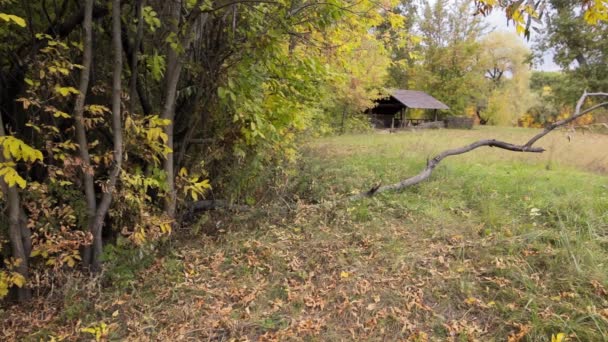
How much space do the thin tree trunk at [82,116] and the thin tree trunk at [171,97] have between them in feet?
2.07

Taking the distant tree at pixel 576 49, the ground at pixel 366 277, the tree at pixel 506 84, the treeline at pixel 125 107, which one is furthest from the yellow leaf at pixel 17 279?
the tree at pixel 506 84

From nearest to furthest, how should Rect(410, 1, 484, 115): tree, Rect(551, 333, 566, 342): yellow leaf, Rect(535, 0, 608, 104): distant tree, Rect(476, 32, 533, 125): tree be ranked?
Rect(551, 333, 566, 342): yellow leaf
Rect(535, 0, 608, 104): distant tree
Rect(410, 1, 484, 115): tree
Rect(476, 32, 533, 125): tree

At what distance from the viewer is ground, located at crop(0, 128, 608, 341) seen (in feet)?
8.76

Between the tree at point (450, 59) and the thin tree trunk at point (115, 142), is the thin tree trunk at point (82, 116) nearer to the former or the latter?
the thin tree trunk at point (115, 142)

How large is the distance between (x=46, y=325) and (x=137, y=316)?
2.24ft

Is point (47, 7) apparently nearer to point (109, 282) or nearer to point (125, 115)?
point (125, 115)

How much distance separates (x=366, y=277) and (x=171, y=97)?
8.16 feet

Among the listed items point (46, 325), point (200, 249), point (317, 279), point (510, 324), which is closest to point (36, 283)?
point (46, 325)

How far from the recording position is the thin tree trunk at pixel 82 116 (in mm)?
2654

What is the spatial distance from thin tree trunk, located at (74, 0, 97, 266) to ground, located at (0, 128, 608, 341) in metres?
0.52

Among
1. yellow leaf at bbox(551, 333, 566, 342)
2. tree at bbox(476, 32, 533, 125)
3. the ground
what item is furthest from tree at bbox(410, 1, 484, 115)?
yellow leaf at bbox(551, 333, 566, 342)

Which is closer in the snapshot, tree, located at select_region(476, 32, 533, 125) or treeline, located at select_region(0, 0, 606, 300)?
treeline, located at select_region(0, 0, 606, 300)

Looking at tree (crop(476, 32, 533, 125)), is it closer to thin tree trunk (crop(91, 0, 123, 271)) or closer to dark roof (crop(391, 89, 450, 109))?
dark roof (crop(391, 89, 450, 109))

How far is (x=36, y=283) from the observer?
2.92 metres
